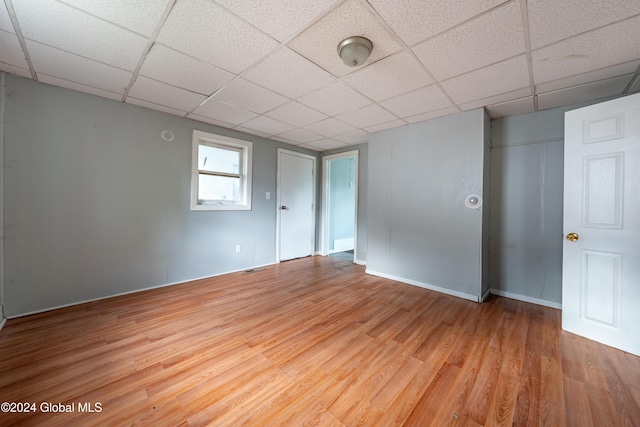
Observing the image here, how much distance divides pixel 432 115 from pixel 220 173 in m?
3.29

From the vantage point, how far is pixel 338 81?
89.8 inches

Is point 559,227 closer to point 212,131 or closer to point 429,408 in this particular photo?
point 429,408

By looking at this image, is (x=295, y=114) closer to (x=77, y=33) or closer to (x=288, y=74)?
(x=288, y=74)

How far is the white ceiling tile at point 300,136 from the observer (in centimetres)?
391

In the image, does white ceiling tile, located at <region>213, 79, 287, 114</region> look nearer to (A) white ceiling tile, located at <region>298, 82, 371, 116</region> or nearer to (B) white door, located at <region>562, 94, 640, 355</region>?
(A) white ceiling tile, located at <region>298, 82, 371, 116</region>

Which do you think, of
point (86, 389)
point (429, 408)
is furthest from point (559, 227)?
point (86, 389)

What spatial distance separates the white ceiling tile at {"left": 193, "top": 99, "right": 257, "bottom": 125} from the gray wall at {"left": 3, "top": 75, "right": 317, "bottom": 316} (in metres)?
0.39

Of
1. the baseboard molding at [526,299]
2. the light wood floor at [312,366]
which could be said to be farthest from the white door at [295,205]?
the baseboard molding at [526,299]

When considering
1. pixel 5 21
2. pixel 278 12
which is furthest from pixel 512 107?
pixel 5 21

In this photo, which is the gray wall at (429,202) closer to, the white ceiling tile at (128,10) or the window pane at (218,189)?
the window pane at (218,189)

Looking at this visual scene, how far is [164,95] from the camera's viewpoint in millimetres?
2635

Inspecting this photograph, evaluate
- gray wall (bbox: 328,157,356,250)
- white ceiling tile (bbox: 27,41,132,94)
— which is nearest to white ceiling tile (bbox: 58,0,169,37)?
white ceiling tile (bbox: 27,41,132,94)

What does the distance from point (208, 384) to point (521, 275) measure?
3611 mm

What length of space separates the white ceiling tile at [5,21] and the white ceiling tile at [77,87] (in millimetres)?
745
